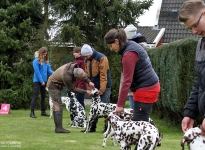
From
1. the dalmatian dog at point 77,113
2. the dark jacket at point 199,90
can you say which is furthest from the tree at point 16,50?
the dark jacket at point 199,90

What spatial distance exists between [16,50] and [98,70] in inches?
339

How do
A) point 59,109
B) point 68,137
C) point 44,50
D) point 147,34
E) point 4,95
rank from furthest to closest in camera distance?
point 147,34 → point 4,95 → point 44,50 → point 59,109 → point 68,137

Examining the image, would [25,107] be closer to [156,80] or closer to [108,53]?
A: [108,53]

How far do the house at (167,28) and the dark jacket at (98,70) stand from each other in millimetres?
13969

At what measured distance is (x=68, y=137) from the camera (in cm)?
793

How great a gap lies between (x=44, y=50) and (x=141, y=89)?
6457 mm

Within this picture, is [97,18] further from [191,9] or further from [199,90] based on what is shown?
[191,9]

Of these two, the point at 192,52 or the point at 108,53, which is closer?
the point at 192,52

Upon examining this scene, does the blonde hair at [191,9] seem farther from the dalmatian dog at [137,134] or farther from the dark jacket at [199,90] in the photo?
the dalmatian dog at [137,134]

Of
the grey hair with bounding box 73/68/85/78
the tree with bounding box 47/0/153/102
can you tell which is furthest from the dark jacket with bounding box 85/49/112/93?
the tree with bounding box 47/0/153/102

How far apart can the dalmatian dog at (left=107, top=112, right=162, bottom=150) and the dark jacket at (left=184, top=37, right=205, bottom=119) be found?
1394 millimetres

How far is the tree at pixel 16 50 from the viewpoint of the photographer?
52.9 ft

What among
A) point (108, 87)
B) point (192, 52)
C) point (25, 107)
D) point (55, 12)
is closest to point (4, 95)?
point (25, 107)

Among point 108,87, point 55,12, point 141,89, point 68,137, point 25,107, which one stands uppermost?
point 55,12
